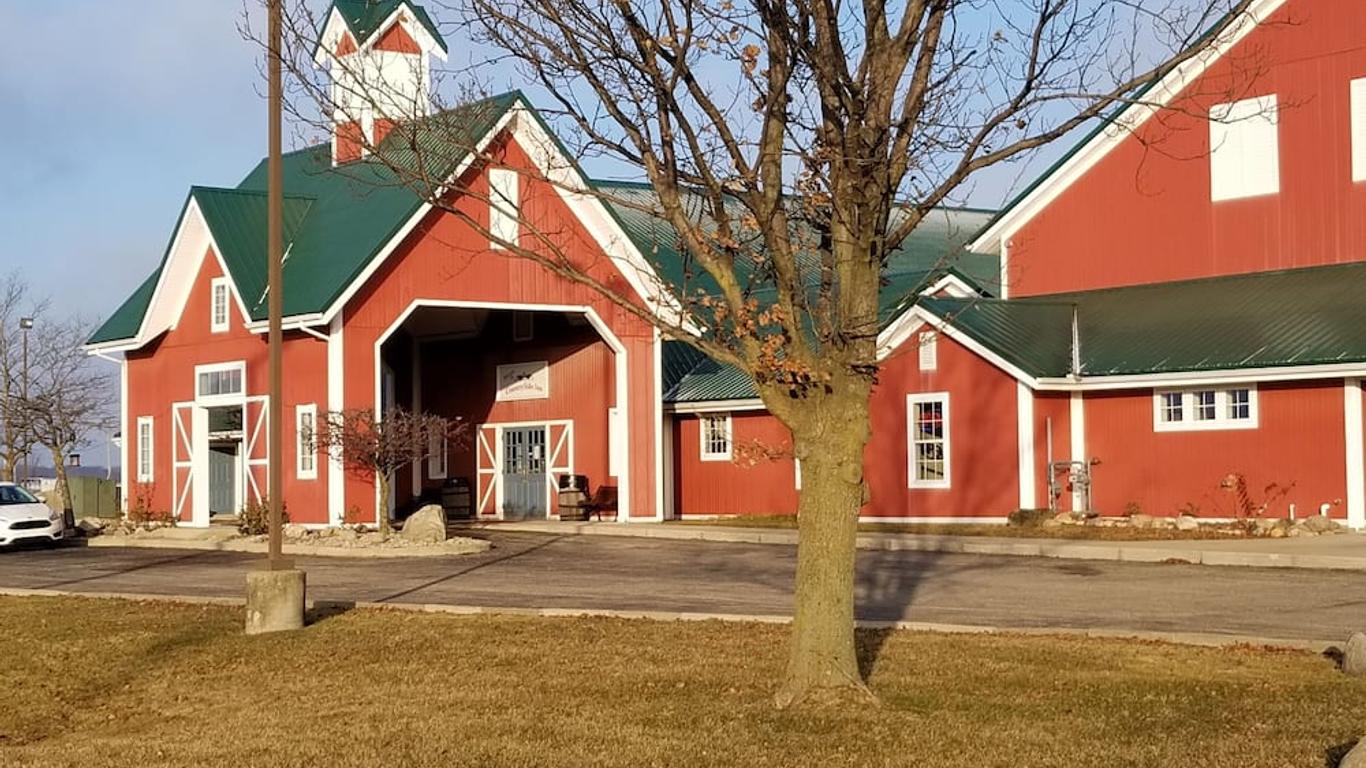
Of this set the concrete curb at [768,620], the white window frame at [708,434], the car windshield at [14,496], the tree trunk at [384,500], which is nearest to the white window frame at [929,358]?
the white window frame at [708,434]

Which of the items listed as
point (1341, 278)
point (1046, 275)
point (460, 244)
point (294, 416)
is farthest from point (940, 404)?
point (294, 416)

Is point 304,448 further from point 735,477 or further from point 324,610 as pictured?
point 324,610

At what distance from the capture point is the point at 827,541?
11.4 m

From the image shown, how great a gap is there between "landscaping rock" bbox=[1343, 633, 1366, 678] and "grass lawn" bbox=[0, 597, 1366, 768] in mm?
179

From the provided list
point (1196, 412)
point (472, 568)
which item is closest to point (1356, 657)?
point (472, 568)

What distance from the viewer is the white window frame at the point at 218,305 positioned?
3562 centimetres

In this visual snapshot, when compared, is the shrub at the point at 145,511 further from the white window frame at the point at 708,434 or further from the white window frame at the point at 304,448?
the white window frame at the point at 708,434

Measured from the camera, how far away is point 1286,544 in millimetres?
24422

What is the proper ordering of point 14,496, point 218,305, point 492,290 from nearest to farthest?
point 14,496 → point 492,290 → point 218,305

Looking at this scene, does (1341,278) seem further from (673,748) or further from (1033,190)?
(673,748)

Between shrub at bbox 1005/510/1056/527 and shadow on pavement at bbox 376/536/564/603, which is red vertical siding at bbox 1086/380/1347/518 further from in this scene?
shadow on pavement at bbox 376/536/564/603

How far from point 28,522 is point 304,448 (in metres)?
5.02

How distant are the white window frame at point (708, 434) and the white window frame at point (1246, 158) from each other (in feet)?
33.9

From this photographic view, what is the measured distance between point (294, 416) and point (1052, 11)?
24.5m
